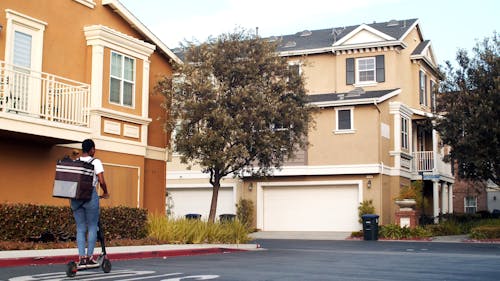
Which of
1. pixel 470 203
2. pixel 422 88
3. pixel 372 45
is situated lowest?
pixel 470 203

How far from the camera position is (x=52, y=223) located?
15.9 meters

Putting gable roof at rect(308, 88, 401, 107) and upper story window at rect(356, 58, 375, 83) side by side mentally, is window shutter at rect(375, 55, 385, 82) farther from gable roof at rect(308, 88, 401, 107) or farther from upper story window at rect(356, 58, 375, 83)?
gable roof at rect(308, 88, 401, 107)

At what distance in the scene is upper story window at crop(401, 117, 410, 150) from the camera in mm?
34562

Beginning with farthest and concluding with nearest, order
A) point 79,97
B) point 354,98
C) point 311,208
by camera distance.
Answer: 1. point 311,208
2. point 354,98
3. point 79,97

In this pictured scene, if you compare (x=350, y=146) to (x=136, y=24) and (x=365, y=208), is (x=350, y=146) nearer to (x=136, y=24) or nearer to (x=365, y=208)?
(x=365, y=208)

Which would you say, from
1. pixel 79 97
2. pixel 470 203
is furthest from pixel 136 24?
pixel 470 203

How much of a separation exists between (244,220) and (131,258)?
19.3 m

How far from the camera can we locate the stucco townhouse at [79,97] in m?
16.8

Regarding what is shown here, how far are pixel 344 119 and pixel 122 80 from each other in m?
14.6

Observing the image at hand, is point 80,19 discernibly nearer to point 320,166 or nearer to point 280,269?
point 280,269

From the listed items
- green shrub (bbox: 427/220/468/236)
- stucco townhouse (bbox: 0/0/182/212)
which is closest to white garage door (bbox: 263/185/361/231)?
green shrub (bbox: 427/220/468/236)

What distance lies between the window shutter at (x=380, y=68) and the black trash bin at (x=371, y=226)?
29.3 ft

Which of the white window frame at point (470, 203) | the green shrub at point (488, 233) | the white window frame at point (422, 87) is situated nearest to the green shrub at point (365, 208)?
the green shrub at point (488, 233)

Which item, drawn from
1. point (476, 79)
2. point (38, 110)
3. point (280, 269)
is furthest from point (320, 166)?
point (280, 269)
